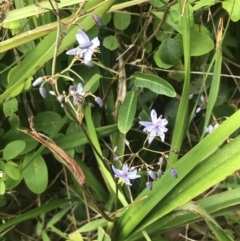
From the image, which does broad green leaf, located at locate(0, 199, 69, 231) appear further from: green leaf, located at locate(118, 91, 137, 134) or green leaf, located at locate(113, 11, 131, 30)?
green leaf, located at locate(113, 11, 131, 30)

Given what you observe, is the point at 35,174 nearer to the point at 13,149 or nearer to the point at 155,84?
the point at 13,149

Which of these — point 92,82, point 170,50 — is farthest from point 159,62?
point 92,82

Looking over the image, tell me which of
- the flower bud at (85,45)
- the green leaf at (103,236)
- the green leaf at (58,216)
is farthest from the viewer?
the green leaf at (58,216)

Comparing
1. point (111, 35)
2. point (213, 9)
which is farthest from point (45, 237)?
point (213, 9)

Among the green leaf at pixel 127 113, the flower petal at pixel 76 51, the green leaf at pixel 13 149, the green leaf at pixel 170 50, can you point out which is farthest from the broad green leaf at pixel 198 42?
the green leaf at pixel 13 149

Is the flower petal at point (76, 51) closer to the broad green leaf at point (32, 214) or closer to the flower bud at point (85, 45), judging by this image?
the flower bud at point (85, 45)

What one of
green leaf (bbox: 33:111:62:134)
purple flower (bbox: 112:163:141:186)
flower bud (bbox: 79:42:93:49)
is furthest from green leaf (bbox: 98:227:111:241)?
flower bud (bbox: 79:42:93:49)

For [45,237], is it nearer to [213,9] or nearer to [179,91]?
[179,91]
